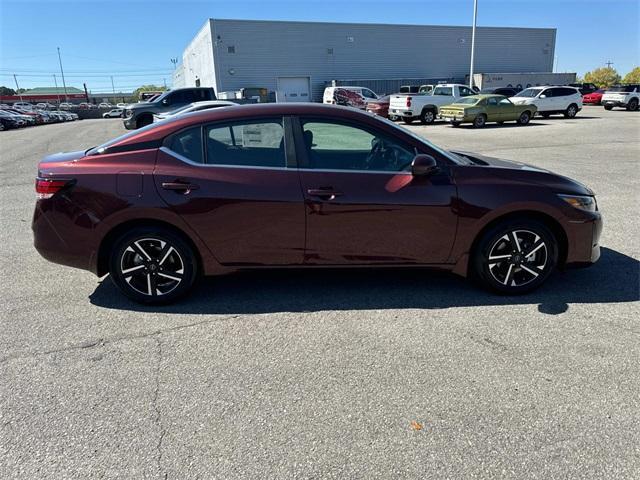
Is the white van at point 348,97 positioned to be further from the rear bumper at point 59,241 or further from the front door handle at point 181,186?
the rear bumper at point 59,241

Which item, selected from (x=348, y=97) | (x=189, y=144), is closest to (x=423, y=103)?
(x=348, y=97)

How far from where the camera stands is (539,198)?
3721 mm

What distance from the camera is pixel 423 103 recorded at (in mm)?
23891

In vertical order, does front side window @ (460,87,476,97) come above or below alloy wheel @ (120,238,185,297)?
above

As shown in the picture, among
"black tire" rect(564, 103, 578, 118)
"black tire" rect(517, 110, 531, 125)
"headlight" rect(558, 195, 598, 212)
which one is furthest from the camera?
"black tire" rect(564, 103, 578, 118)

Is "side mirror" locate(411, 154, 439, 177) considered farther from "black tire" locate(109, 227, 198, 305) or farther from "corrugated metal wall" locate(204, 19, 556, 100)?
"corrugated metal wall" locate(204, 19, 556, 100)

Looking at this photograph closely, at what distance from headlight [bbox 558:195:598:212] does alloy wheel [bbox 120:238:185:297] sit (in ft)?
10.7

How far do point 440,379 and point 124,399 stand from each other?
6.27ft

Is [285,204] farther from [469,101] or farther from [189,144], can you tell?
[469,101]

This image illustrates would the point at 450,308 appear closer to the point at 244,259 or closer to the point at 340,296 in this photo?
the point at 340,296

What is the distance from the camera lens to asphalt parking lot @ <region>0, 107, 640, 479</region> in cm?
221

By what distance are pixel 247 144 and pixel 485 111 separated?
20.7 meters

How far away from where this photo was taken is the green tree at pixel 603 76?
104812mm

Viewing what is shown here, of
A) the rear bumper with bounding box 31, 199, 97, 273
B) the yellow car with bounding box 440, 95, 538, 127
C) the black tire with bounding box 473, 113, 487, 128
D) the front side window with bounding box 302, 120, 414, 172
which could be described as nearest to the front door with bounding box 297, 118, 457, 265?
the front side window with bounding box 302, 120, 414, 172
